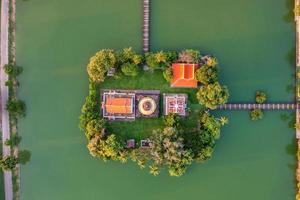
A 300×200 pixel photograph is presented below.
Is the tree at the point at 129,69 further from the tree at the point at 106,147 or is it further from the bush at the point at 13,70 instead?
the bush at the point at 13,70

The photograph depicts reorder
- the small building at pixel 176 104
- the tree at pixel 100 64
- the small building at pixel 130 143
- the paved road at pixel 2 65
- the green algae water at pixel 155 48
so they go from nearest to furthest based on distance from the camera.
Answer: the tree at pixel 100 64 → the small building at pixel 176 104 → the small building at pixel 130 143 → the green algae water at pixel 155 48 → the paved road at pixel 2 65

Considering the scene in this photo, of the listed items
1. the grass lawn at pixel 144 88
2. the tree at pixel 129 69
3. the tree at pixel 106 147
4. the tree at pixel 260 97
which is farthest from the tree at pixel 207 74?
the tree at pixel 106 147

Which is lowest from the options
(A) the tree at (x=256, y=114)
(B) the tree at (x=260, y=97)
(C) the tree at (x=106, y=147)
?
(C) the tree at (x=106, y=147)

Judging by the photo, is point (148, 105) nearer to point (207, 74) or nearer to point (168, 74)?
point (168, 74)

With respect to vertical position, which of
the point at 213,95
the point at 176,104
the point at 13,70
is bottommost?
the point at 176,104

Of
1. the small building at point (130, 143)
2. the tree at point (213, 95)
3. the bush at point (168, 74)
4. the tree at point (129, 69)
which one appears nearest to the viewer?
the tree at point (213, 95)

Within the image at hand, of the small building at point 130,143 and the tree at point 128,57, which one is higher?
the tree at point 128,57

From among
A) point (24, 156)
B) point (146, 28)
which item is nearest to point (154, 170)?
point (24, 156)
